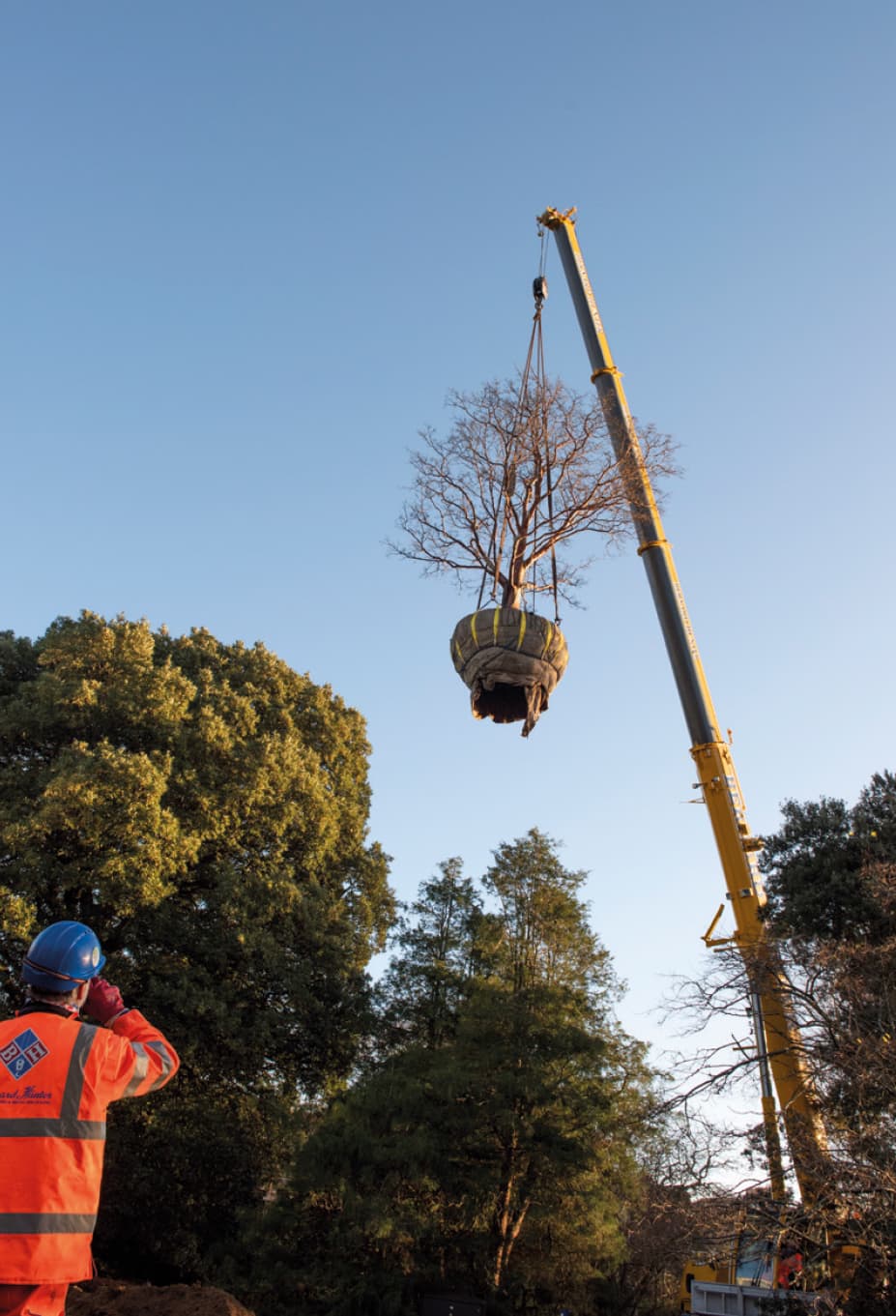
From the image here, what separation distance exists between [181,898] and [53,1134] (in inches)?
532

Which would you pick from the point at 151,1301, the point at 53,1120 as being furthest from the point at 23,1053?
the point at 151,1301

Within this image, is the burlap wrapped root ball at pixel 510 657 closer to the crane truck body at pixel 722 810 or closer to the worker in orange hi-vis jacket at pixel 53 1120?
the crane truck body at pixel 722 810

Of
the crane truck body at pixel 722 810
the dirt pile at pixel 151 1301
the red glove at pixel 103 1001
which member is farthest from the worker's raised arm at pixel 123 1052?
the dirt pile at pixel 151 1301

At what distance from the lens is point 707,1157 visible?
34.3 feet

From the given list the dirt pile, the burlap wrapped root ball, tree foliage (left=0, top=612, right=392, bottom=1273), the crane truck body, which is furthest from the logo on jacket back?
tree foliage (left=0, top=612, right=392, bottom=1273)

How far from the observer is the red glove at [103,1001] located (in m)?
2.88

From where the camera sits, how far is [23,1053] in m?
2.68

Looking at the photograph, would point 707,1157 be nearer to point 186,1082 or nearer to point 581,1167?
point 581,1167

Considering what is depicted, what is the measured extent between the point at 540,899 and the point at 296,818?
4.61 metres

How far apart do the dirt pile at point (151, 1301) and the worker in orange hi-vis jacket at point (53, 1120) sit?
7758mm

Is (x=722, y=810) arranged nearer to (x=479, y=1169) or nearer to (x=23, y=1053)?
(x=479, y=1169)

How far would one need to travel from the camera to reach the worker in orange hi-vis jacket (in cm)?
251

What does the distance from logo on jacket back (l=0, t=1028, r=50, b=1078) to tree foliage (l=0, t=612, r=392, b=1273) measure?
1099 centimetres

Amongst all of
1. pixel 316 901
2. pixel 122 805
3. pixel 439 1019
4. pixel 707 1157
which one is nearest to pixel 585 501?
pixel 707 1157
